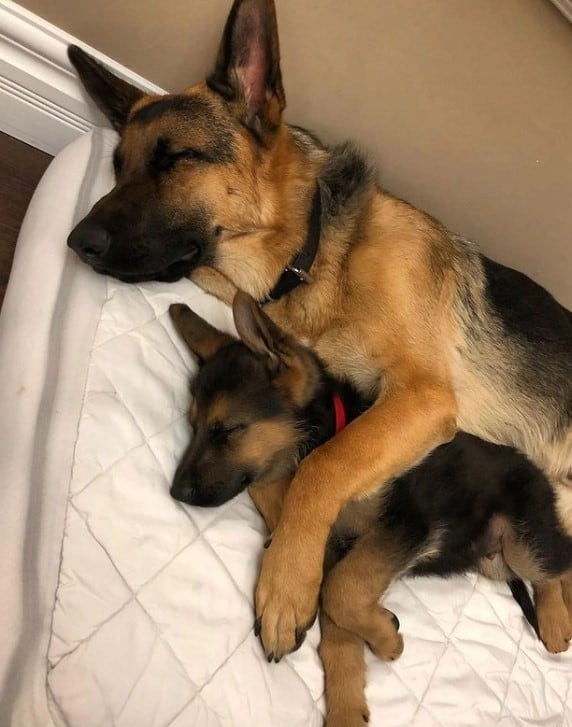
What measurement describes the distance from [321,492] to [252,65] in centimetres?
147

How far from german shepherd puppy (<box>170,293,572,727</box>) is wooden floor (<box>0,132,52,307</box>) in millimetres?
791

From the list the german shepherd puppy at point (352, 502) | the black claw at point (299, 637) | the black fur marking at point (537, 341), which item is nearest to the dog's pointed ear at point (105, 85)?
the german shepherd puppy at point (352, 502)

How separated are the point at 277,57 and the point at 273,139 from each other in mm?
269

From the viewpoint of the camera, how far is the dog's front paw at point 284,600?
5.73 ft

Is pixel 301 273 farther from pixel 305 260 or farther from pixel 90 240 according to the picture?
pixel 90 240

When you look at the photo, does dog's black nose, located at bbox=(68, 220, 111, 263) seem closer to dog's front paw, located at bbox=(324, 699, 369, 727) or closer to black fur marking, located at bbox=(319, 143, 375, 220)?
black fur marking, located at bbox=(319, 143, 375, 220)

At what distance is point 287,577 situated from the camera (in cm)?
175

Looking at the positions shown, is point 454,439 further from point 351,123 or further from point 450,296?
point 351,123

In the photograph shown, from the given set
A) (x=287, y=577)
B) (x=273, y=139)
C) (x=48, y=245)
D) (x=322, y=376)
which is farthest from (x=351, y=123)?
(x=287, y=577)

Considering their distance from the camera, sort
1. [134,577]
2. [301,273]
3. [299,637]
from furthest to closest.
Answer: [301,273], [299,637], [134,577]

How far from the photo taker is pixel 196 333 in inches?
88.0

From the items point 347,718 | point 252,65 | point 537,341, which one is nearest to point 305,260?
point 252,65

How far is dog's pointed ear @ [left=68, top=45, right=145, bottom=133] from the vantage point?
2.39m

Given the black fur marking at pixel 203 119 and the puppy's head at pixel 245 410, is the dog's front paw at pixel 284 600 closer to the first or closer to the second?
the puppy's head at pixel 245 410
